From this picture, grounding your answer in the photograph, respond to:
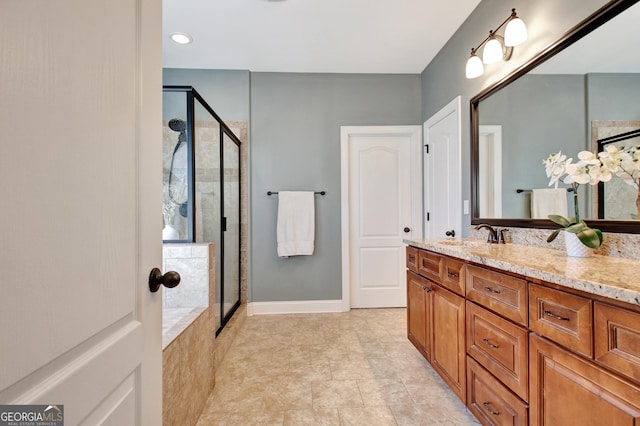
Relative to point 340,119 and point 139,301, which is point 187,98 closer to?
point 139,301

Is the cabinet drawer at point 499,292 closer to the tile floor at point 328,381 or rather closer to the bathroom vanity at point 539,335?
the bathroom vanity at point 539,335

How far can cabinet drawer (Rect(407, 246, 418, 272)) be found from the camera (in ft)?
6.73

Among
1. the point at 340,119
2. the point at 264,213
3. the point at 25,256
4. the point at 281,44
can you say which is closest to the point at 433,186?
the point at 340,119

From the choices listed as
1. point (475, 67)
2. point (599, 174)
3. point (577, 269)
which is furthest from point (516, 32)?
point (577, 269)

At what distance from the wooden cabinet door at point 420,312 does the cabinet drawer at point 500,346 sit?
0.44 metres

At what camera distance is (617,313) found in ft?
2.51

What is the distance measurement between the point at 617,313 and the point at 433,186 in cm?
234

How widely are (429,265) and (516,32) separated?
57.7 inches

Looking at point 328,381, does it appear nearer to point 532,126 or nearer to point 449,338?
point 449,338

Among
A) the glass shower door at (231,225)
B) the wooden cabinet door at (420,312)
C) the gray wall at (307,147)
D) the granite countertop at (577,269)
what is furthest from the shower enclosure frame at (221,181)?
the granite countertop at (577,269)

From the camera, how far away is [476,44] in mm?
2211

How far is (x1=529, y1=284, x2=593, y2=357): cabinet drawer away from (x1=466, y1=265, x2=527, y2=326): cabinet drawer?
4 centimetres

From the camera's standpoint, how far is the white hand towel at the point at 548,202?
1478 mm

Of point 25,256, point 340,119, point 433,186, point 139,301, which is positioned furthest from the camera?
point 340,119
